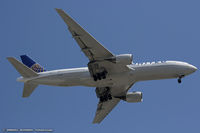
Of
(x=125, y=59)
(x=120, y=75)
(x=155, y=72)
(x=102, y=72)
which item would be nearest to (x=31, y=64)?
(x=102, y=72)

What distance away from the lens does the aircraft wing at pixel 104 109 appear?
70.4 meters

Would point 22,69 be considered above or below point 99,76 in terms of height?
above

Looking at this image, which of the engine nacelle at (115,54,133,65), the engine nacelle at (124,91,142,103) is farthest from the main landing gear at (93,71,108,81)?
the engine nacelle at (124,91,142,103)

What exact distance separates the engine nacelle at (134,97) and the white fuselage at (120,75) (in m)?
8.39

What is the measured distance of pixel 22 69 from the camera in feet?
200

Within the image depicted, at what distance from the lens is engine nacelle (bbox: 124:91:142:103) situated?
227 ft

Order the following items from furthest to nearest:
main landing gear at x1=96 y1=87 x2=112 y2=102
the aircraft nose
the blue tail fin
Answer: main landing gear at x1=96 y1=87 x2=112 y2=102
the blue tail fin
the aircraft nose

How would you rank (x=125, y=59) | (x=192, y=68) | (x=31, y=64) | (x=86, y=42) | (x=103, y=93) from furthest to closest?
(x=103, y=93) < (x=31, y=64) < (x=192, y=68) < (x=125, y=59) < (x=86, y=42)

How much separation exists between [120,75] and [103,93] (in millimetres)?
7328

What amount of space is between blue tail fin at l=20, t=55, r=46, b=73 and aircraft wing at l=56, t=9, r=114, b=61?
11.0 meters

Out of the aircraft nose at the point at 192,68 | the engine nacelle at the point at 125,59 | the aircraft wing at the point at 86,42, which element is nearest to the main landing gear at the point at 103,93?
the aircraft wing at the point at 86,42

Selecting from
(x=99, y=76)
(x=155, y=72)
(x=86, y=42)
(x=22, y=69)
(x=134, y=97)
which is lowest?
(x=134, y=97)

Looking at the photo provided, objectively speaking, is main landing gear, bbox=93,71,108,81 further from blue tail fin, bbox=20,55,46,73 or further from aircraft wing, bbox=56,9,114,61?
blue tail fin, bbox=20,55,46,73

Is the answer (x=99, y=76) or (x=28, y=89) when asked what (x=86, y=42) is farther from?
(x=28, y=89)
